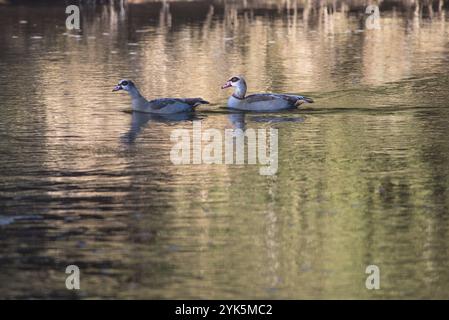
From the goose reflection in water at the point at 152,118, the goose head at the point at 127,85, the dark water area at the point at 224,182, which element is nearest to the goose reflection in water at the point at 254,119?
the dark water area at the point at 224,182

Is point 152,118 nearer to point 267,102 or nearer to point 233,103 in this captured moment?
point 233,103

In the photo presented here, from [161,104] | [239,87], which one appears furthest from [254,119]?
[161,104]

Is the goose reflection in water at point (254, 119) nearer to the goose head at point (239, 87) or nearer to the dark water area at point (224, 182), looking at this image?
the dark water area at point (224, 182)

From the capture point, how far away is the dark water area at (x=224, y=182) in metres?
13.1

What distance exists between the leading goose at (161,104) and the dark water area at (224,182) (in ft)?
0.73

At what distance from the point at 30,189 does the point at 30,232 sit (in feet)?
7.32

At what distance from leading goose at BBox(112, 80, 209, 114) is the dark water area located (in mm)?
223

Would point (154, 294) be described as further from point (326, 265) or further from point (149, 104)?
point (149, 104)

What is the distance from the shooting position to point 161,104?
23.7m

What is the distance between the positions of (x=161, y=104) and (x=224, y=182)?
6.53 meters

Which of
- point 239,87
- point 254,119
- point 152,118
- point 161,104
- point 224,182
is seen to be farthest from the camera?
point 239,87

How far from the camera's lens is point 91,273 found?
1311 centimetres

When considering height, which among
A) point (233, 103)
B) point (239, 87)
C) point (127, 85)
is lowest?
point (233, 103)

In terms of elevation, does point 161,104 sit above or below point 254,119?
above
